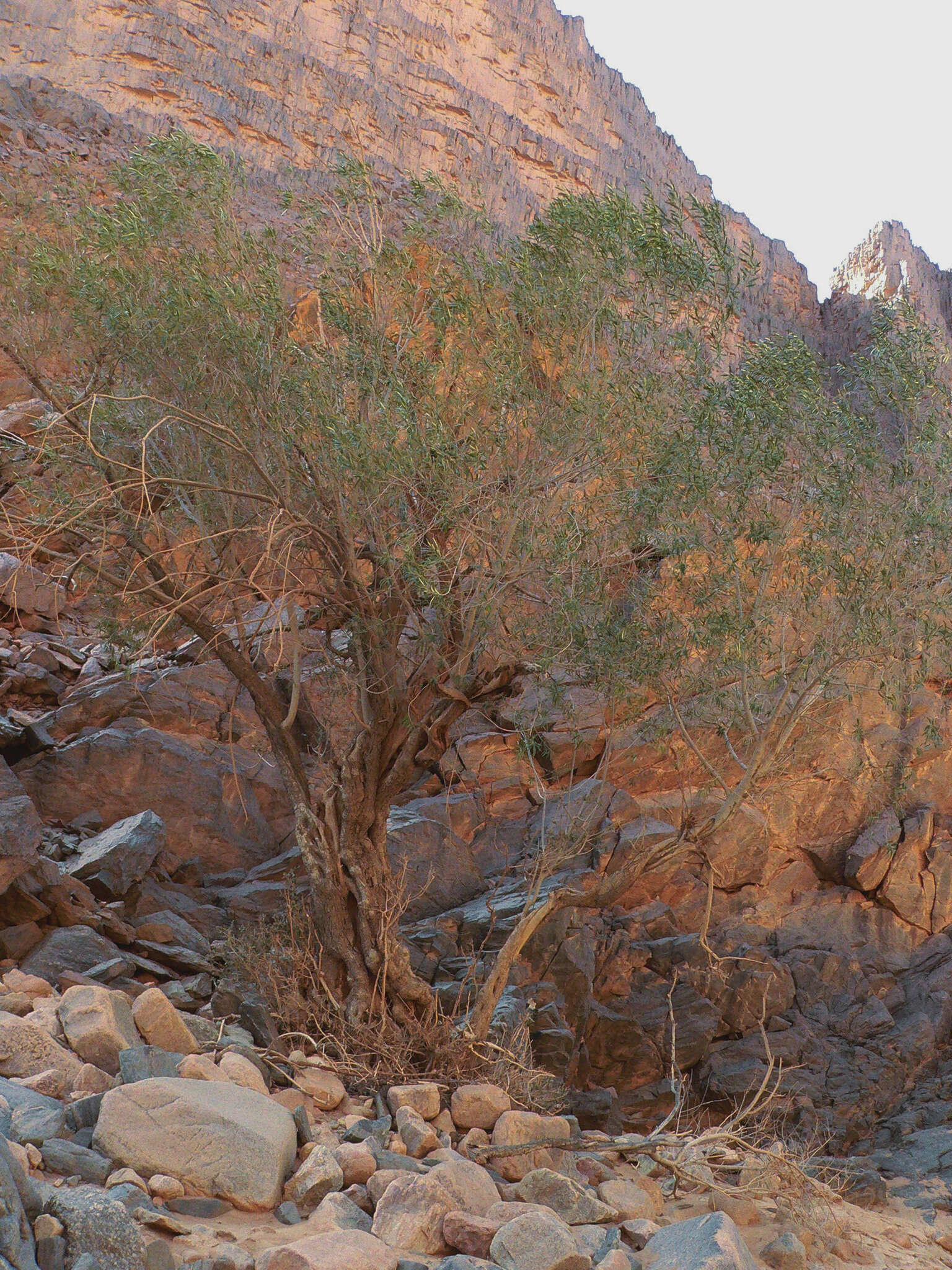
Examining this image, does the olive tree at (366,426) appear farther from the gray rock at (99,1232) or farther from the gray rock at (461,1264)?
the gray rock at (99,1232)

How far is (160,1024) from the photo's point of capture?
738cm

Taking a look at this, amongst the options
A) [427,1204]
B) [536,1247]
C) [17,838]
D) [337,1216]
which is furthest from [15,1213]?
[17,838]

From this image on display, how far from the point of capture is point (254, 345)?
9.92m

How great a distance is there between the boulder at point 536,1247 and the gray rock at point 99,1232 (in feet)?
6.72

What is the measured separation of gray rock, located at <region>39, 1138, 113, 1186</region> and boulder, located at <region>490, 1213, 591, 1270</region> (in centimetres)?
215

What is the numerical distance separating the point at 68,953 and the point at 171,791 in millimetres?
5258

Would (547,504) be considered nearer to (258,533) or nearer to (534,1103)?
(258,533)

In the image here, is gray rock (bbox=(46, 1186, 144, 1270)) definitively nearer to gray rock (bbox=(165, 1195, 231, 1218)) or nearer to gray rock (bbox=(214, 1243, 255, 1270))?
gray rock (bbox=(214, 1243, 255, 1270))

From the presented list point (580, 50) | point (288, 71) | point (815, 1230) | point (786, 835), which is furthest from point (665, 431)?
point (580, 50)

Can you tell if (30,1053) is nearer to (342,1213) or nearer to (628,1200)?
(342,1213)

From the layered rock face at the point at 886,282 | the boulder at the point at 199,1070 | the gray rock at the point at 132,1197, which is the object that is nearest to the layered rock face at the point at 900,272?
the layered rock face at the point at 886,282

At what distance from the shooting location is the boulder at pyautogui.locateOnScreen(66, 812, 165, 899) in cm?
1165

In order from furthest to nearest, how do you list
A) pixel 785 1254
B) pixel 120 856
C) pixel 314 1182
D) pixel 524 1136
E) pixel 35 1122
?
1. pixel 120 856
2. pixel 524 1136
3. pixel 785 1254
4. pixel 314 1182
5. pixel 35 1122

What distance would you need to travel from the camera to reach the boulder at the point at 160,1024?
735 centimetres
